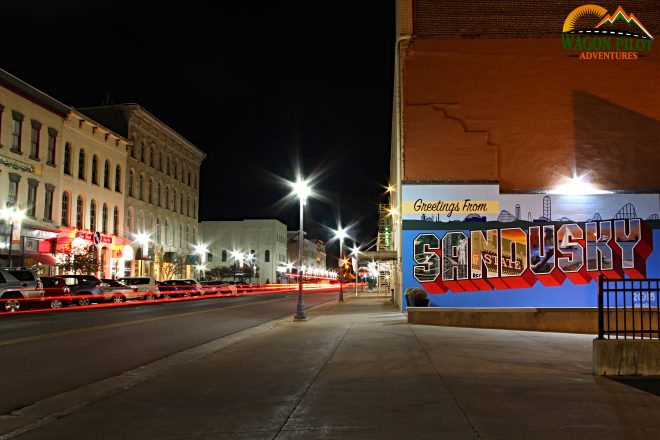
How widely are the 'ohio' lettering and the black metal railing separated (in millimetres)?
1634

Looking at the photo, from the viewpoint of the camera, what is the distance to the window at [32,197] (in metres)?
38.8

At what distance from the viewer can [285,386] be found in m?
9.02

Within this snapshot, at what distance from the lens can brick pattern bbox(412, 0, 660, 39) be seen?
26312mm

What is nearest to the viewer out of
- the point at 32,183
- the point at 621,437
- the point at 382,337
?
the point at 621,437

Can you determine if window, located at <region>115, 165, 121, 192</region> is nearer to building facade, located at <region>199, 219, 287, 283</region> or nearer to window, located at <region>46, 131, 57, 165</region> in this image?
window, located at <region>46, 131, 57, 165</region>

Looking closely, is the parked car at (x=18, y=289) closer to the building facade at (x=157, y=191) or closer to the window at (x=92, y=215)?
the window at (x=92, y=215)

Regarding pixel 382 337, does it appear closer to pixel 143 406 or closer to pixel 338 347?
pixel 338 347

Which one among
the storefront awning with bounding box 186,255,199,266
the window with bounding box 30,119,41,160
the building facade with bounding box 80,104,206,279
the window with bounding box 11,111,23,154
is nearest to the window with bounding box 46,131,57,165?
the window with bounding box 30,119,41,160

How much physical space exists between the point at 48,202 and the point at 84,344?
29.4 m

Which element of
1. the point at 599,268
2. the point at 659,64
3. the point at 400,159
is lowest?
the point at 599,268

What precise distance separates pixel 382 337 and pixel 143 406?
8.38 m

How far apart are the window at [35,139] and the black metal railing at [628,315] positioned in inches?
1345

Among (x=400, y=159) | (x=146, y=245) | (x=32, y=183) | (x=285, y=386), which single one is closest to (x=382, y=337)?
(x=285, y=386)

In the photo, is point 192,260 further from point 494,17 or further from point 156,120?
point 494,17
